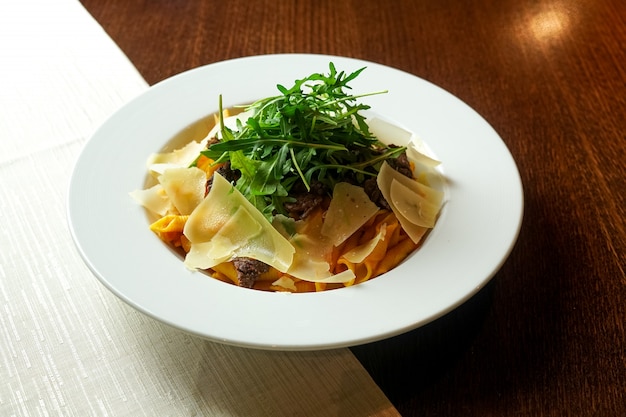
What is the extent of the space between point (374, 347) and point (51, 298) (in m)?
0.64

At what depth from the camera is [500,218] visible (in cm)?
134

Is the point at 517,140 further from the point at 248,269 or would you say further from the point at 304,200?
the point at 248,269

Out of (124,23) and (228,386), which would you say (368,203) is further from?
(124,23)

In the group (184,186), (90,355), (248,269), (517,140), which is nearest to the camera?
(90,355)

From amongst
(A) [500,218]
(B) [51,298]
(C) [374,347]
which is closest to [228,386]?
(C) [374,347]

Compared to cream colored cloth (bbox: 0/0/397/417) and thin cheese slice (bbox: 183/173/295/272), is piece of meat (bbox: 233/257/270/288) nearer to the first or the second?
thin cheese slice (bbox: 183/173/295/272)

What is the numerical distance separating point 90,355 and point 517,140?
1.22 m

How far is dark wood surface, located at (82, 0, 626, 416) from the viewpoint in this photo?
1.24m

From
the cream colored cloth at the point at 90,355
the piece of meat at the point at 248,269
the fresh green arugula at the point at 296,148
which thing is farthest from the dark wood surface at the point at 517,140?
the fresh green arugula at the point at 296,148

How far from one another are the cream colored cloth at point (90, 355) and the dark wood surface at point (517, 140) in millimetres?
145

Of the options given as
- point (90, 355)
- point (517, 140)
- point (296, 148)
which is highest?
point (296, 148)

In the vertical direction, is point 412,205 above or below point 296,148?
below

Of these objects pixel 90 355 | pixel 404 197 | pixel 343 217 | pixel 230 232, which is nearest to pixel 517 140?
pixel 404 197

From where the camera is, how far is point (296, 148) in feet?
4.56
